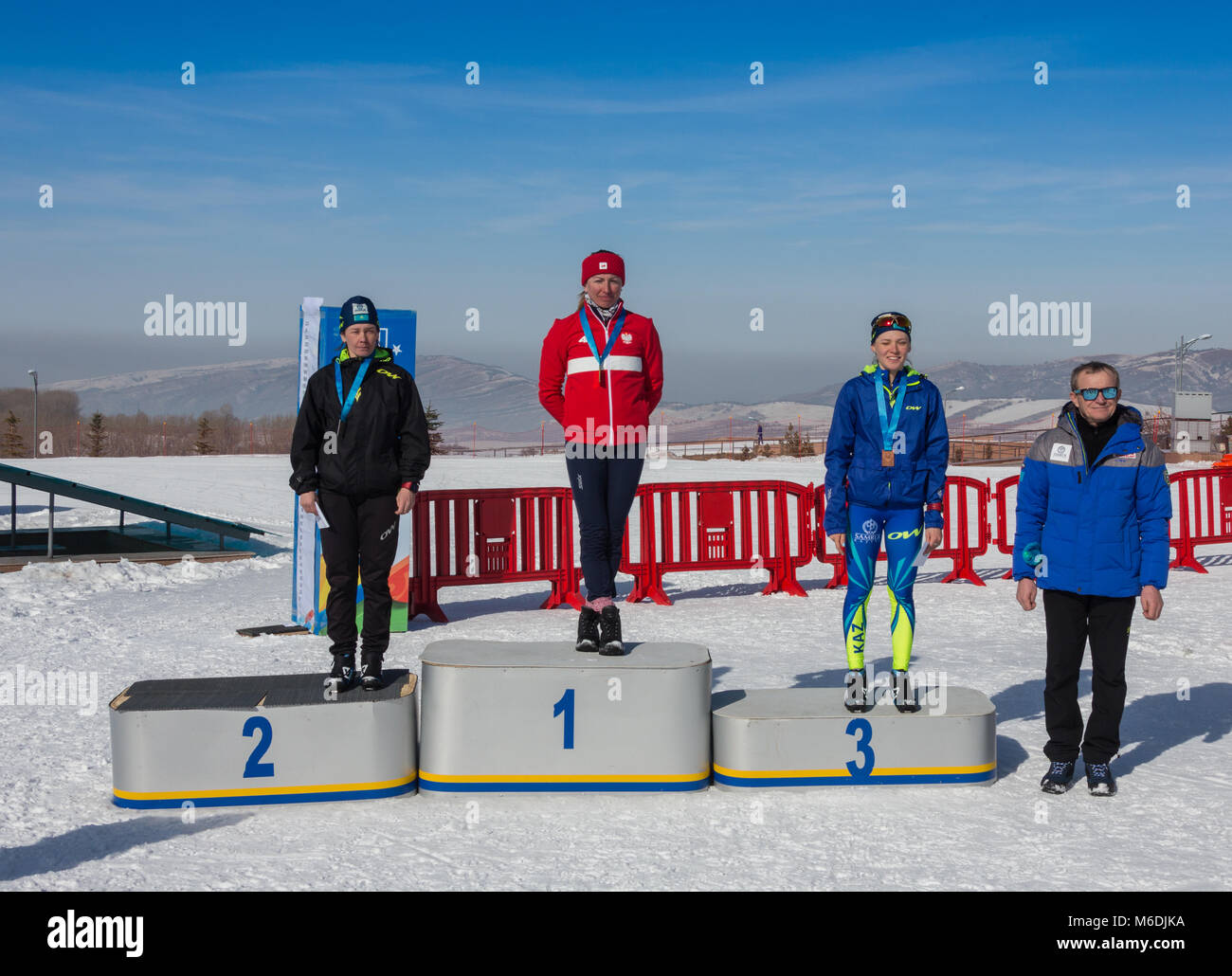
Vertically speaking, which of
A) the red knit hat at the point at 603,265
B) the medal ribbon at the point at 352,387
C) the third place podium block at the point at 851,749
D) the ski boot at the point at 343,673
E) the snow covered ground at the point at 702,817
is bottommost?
the snow covered ground at the point at 702,817

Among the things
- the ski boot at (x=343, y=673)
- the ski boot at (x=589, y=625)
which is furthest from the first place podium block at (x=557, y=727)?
the ski boot at (x=589, y=625)

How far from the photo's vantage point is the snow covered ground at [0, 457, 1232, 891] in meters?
4.16

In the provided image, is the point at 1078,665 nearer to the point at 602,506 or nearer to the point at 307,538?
the point at 602,506

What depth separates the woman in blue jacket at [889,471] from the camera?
5379 mm

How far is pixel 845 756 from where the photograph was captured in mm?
5270

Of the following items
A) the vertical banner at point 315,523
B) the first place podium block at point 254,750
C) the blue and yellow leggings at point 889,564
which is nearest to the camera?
the first place podium block at point 254,750

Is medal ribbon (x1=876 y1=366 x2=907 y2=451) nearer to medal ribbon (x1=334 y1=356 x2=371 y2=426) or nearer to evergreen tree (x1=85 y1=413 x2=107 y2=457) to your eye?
medal ribbon (x1=334 y1=356 x2=371 y2=426)

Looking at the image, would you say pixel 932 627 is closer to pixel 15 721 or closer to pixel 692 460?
pixel 15 721

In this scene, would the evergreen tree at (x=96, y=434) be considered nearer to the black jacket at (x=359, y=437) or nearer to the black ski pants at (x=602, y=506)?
the black jacket at (x=359, y=437)

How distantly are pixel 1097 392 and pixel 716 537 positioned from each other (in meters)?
7.36

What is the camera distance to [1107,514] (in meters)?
5.09

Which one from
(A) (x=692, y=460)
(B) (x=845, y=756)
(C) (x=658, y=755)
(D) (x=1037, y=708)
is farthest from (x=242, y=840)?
(A) (x=692, y=460)

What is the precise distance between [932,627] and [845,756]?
5.10 m

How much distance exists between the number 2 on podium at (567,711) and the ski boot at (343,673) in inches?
40.0
